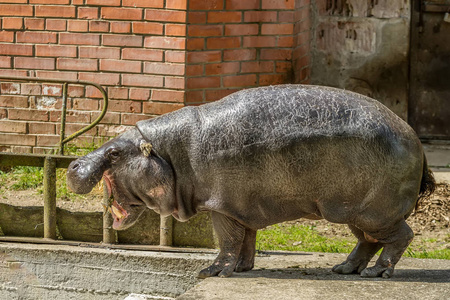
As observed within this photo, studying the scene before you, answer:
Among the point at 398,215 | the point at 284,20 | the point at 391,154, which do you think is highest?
the point at 284,20

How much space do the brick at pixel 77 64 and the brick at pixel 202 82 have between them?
2.76 ft

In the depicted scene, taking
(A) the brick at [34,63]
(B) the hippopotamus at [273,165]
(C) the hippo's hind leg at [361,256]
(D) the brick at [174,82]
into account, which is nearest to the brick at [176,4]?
(D) the brick at [174,82]

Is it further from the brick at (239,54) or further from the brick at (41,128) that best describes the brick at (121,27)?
the brick at (41,128)

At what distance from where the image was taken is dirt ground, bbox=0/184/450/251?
6.56 m

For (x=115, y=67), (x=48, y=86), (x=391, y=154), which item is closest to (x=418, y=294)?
(x=391, y=154)

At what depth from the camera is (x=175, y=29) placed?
23.6 ft

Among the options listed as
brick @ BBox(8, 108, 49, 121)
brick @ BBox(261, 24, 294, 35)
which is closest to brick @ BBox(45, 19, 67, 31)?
brick @ BBox(8, 108, 49, 121)

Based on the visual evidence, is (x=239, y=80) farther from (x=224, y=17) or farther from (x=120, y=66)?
(x=120, y=66)

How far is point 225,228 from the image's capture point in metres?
4.58

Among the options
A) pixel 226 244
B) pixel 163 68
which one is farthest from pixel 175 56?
pixel 226 244

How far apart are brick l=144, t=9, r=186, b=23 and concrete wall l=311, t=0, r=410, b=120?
1.96 metres

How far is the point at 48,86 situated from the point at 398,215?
4.11 metres

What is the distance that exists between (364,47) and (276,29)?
1.39 meters

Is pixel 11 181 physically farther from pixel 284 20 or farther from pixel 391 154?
pixel 391 154
